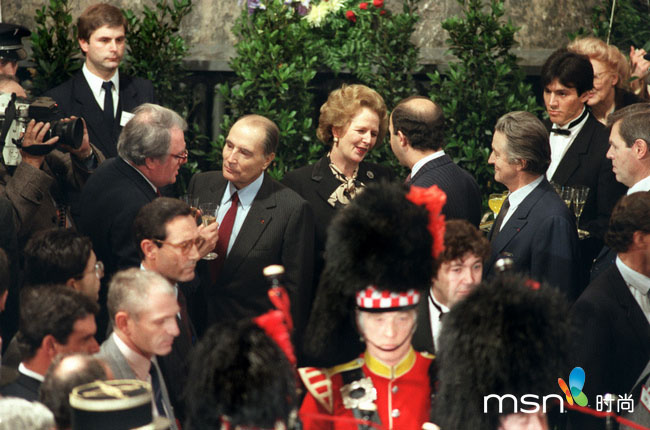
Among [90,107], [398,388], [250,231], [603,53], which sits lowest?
[398,388]

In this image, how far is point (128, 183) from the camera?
5.23 m

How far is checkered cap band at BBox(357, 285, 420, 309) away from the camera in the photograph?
3482mm

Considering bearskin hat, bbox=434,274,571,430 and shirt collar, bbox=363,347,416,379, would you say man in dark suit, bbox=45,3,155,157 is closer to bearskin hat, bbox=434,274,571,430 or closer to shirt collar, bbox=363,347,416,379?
shirt collar, bbox=363,347,416,379

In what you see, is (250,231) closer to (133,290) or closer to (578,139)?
(133,290)

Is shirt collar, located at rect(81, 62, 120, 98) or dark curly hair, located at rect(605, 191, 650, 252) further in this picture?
shirt collar, located at rect(81, 62, 120, 98)

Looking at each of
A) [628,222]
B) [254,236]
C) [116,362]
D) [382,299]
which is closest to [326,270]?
[382,299]

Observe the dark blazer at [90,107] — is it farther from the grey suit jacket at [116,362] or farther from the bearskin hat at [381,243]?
the bearskin hat at [381,243]

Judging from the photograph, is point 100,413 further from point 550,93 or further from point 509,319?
point 550,93

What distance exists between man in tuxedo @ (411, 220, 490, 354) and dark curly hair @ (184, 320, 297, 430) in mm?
1369

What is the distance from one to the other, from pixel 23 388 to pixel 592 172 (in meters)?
3.82

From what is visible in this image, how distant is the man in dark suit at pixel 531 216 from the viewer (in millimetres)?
5004

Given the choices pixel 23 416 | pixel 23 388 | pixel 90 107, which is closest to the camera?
pixel 23 416

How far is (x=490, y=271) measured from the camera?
5.12 m

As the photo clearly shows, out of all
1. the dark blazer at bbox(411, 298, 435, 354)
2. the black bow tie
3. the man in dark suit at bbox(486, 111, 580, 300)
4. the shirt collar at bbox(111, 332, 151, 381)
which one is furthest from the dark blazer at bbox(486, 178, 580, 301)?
the shirt collar at bbox(111, 332, 151, 381)
